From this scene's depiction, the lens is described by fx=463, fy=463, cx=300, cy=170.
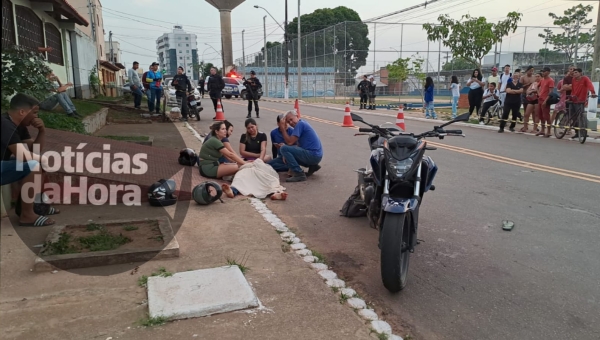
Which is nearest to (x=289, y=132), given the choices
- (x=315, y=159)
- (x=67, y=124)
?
(x=315, y=159)

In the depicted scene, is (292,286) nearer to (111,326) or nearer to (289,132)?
(111,326)

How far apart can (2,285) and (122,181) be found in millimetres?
2324

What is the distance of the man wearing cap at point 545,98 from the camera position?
12.6m

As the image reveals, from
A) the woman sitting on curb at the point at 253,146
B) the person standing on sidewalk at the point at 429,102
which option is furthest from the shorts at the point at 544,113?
the woman sitting on curb at the point at 253,146

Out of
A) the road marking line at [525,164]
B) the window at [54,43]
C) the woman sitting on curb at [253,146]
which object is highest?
the window at [54,43]

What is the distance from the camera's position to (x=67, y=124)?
29.3ft

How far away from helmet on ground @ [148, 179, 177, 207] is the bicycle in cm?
1017

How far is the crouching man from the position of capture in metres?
4.07

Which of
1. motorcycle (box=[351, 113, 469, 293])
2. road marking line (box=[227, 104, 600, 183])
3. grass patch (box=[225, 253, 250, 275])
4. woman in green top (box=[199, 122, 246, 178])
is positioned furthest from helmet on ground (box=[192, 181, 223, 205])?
road marking line (box=[227, 104, 600, 183])

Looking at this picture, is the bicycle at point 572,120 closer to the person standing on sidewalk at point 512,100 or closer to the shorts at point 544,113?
the shorts at point 544,113

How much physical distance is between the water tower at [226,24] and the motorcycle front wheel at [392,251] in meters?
49.4

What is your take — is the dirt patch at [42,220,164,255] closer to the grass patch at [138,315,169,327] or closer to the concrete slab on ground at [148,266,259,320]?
the concrete slab on ground at [148,266,259,320]

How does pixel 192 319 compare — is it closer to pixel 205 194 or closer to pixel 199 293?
pixel 199 293

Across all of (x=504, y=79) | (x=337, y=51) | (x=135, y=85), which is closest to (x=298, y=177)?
(x=504, y=79)
